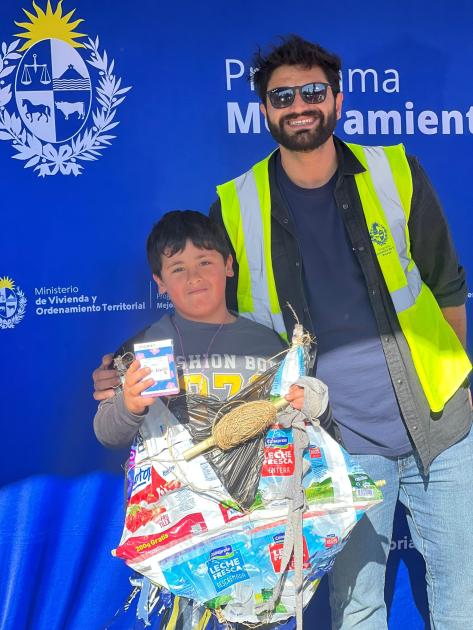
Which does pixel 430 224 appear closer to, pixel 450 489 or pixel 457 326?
pixel 457 326

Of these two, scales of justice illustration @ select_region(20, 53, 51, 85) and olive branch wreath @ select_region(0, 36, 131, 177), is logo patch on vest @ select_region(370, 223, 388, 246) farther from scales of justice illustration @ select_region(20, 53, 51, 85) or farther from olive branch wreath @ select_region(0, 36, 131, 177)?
scales of justice illustration @ select_region(20, 53, 51, 85)

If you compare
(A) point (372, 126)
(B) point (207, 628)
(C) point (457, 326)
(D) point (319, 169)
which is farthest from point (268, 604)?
(A) point (372, 126)

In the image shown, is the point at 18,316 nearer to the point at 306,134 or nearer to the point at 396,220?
the point at 306,134

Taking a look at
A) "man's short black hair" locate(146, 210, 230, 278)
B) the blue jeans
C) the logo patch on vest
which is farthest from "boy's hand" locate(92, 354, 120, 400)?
the logo patch on vest

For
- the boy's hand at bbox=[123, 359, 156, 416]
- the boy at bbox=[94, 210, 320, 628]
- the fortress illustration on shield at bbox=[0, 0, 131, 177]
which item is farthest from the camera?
the fortress illustration on shield at bbox=[0, 0, 131, 177]

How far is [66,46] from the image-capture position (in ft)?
8.76

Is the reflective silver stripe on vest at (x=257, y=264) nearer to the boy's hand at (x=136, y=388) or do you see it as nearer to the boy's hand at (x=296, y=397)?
the boy's hand at (x=296, y=397)

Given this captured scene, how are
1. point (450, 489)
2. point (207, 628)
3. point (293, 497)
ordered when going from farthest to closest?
point (450, 489) → point (207, 628) → point (293, 497)

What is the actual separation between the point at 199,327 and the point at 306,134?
64 centimetres

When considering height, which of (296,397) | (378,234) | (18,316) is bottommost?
(296,397)

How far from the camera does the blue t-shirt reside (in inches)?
90.1

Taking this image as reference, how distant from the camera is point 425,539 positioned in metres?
2.42

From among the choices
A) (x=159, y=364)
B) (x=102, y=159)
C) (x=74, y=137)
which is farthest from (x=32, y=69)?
(x=159, y=364)

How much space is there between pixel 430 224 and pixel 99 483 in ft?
4.92
